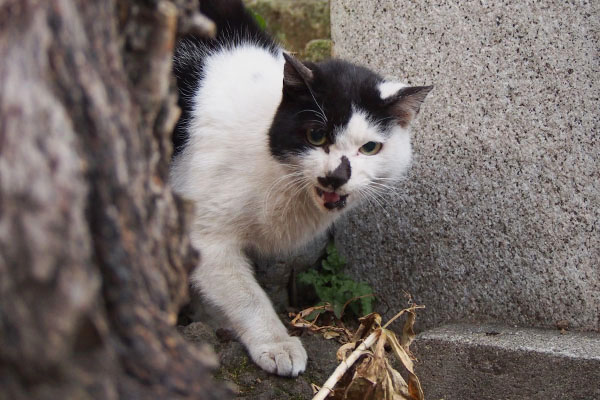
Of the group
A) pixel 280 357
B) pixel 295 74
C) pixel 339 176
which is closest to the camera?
pixel 339 176

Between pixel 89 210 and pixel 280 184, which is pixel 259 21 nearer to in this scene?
pixel 280 184

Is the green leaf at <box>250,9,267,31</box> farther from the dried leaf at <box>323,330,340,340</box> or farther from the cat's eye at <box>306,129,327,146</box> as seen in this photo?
the dried leaf at <box>323,330,340,340</box>

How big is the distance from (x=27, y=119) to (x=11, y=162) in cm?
6

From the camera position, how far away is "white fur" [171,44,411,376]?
2.20 m

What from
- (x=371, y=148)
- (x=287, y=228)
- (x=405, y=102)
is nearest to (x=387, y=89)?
(x=405, y=102)

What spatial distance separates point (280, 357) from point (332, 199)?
646 millimetres

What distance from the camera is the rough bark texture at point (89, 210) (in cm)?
62

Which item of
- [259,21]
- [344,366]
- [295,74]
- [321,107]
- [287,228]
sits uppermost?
[259,21]

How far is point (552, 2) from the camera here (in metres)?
2.13

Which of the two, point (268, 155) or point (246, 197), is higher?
point (268, 155)

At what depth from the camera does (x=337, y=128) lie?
200cm

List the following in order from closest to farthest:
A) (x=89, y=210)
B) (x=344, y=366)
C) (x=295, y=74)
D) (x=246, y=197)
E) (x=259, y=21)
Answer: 1. (x=89, y=210)
2. (x=344, y=366)
3. (x=295, y=74)
4. (x=246, y=197)
5. (x=259, y=21)

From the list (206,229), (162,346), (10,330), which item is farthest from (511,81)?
(10,330)

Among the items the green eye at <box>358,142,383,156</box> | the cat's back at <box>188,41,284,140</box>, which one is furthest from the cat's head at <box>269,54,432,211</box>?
the cat's back at <box>188,41,284,140</box>
